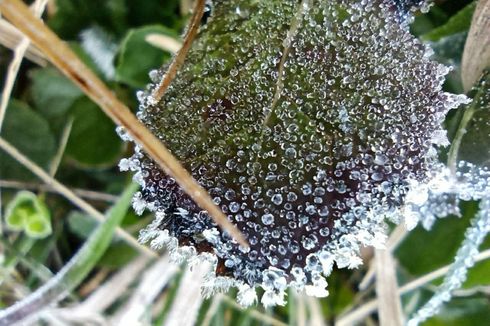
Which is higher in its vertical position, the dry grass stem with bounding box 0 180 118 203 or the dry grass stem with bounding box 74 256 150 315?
the dry grass stem with bounding box 0 180 118 203

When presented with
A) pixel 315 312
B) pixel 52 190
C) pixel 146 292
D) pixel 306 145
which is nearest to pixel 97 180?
pixel 52 190

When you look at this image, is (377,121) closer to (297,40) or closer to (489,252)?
(297,40)

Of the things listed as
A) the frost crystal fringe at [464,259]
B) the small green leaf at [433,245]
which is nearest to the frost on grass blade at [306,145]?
the frost crystal fringe at [464,259]

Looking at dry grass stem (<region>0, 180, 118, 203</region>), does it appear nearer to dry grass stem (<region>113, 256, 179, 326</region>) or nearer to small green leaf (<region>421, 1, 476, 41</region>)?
dry grass stem (<region>113, 256, 179, 326</region>)

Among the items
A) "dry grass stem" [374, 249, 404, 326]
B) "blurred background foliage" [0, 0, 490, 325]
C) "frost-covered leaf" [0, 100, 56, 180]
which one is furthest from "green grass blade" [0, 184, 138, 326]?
"dry grass stem" [374, 249, 404, 326]

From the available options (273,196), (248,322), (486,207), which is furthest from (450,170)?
(248,322)

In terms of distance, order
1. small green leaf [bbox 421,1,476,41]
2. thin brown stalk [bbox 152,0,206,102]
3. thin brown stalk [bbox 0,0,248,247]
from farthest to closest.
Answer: small green leaf [bbox 421,1,476,41], thin brown stalk [bbox 152,0,206,102], thin brown stalk [bbox 0,0,248,247]
